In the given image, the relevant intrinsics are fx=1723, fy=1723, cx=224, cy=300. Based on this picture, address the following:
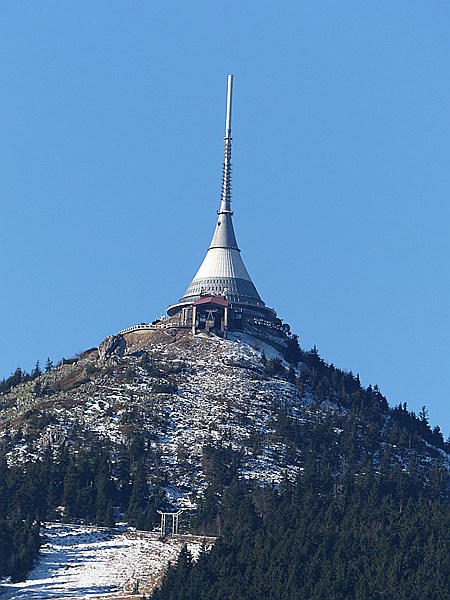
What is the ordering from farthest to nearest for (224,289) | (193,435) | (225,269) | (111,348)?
(225,269)
(224,289)
(111,348)
(193,435)

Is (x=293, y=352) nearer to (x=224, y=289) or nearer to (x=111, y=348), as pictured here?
(x=224, y=289)

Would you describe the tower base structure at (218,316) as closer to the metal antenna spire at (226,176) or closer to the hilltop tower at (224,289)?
the hilltop tower at (224,289)

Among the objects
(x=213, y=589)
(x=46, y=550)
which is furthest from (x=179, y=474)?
(x=213, y=589)

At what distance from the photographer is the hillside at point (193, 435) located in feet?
399

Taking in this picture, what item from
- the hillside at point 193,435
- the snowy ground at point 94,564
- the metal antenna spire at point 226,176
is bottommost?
the snowy ground at point 94,564

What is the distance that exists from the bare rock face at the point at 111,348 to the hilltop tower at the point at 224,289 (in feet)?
22.2

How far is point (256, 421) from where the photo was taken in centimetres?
14150

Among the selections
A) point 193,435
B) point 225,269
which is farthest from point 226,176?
point 193,435

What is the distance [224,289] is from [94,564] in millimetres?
59214

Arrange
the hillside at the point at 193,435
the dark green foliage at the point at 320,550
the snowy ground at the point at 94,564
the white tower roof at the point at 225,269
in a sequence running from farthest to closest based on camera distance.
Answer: the white tower roof at the point at 225,269, the hillside at the point at 193,435, the snowy ground at the point at 94,564, the dark green foliage at the point at 320,550

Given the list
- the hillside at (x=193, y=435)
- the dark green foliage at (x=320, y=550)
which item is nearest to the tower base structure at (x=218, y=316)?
the hillside at (x=193, y=435)

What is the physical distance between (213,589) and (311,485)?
85.2 ft

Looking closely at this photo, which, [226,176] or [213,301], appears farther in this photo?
[226,176]

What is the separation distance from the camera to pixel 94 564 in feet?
362
